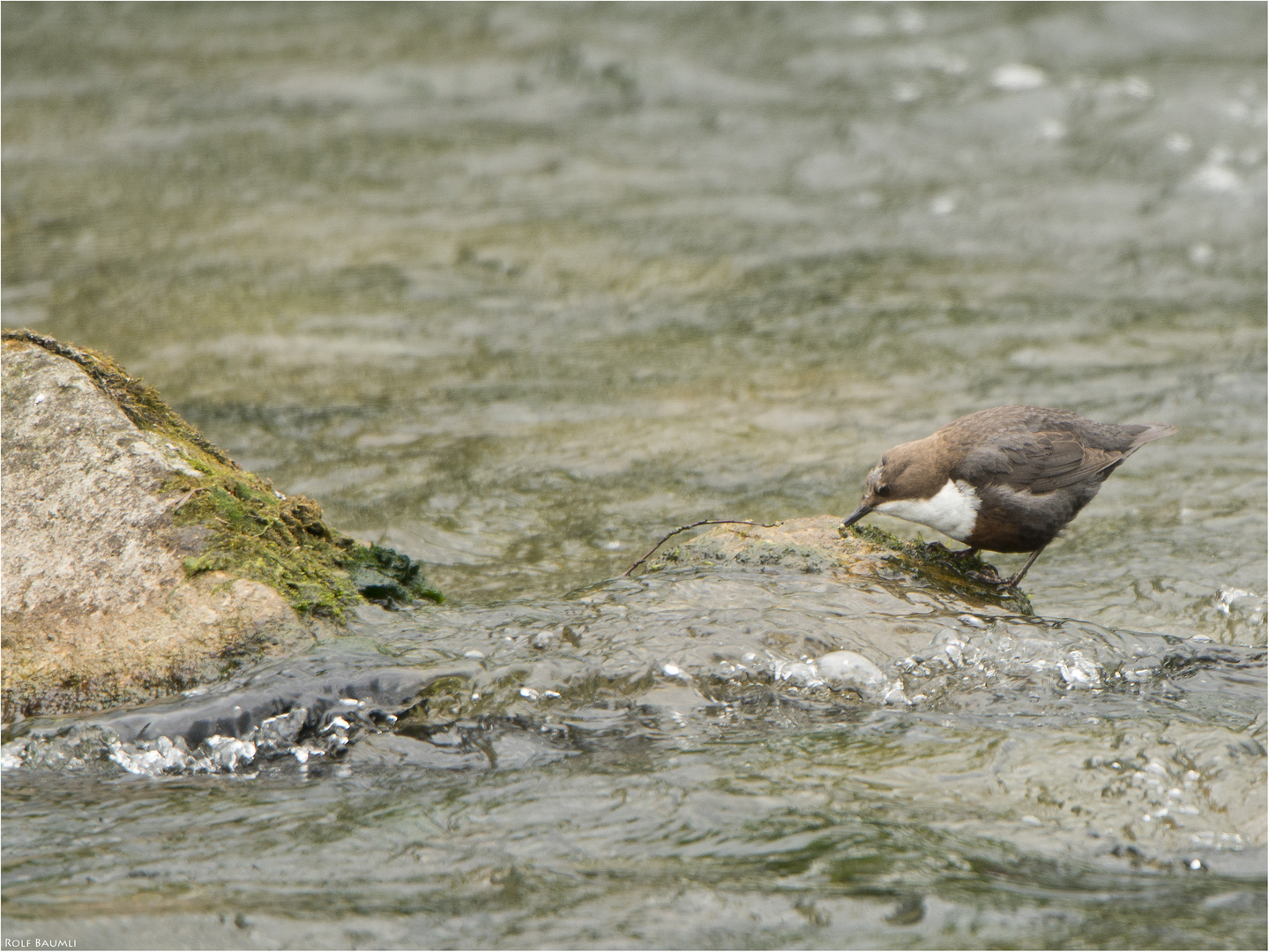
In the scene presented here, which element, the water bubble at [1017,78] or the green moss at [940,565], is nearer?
the green moss at [940,565]

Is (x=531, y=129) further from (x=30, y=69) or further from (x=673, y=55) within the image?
(x=30, y=69)

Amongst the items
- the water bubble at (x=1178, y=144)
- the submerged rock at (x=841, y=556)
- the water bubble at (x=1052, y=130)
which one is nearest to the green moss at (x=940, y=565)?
the submerged rock at (x=841, y=556)

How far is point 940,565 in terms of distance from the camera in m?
5.14

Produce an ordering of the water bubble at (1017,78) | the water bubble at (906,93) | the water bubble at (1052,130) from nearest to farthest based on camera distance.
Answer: the water bubble at (1052,130) < the water bubble at (906,93) < the water bubble at (1017,78)

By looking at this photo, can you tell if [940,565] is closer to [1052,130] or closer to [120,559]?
[120,559]

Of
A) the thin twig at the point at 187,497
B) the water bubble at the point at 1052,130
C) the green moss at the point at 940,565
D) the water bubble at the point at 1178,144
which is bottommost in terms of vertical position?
the green moss at the point at 940,565

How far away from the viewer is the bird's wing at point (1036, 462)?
5.07 metres

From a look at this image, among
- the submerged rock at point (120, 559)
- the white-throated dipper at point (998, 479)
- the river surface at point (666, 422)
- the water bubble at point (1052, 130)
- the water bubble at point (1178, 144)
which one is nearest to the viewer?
the river surface at point (666, 422)

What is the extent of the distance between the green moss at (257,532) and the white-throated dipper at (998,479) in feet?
5.92

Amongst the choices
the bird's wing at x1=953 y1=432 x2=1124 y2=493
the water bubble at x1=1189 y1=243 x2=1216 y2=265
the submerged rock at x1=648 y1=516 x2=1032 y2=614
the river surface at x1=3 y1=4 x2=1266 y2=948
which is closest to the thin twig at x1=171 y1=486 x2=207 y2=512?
the river surface at x1=3 y1=4 x2=1266 y2=948

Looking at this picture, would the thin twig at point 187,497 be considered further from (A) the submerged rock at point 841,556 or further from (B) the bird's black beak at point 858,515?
(B) the bird's black beak at point 858,515

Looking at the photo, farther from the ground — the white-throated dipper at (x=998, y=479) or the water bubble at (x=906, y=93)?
the water bubble at (x=906, y=93)

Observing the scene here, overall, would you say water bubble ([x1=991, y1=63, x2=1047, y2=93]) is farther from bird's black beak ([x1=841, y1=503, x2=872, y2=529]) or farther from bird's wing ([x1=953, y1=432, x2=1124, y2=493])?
bird's black beak ([x1=841, y1=503, x2=872, y2=529])

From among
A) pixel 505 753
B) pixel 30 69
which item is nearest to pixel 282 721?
pixel 505 753
